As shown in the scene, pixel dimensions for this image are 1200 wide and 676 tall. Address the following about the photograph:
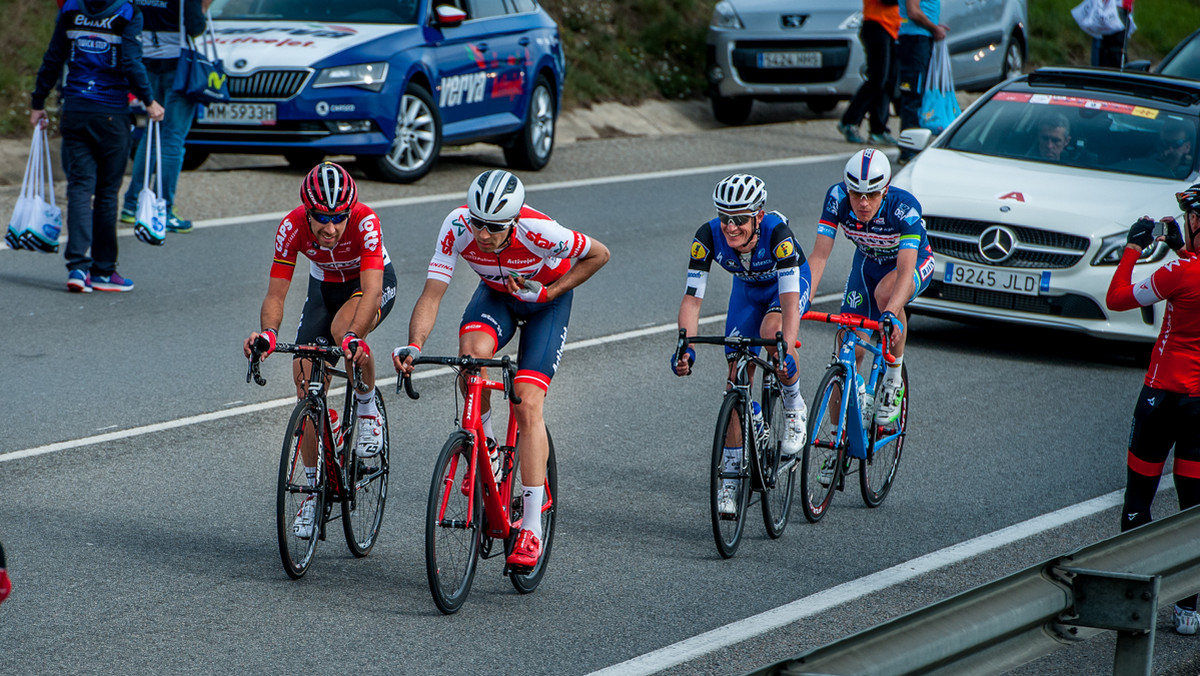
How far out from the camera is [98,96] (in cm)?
1042

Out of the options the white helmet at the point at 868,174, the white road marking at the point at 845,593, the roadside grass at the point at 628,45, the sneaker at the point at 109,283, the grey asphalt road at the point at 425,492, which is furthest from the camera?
the roadside grass at the point at 628,45

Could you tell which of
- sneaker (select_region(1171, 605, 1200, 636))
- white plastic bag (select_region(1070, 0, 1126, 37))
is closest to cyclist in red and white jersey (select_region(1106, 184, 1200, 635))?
sneaker (select_region(1171, 605, 1200, 636))

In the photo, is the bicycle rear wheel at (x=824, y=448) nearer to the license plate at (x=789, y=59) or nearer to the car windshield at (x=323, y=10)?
the car windshield at (x=323, y=10)

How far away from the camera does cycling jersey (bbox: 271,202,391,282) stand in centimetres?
632

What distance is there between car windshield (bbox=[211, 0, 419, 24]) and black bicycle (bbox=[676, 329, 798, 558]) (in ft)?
29.9

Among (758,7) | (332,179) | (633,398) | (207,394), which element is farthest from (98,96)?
(758,7)

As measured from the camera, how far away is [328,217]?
6.13 m

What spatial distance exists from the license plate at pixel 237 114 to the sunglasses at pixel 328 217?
802 centimetres

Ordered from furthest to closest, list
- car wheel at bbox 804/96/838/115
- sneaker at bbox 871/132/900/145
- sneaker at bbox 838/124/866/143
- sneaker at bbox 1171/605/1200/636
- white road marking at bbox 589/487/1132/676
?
car wheel at bbox 804/96/838/115 → sneaker at bbox 871/132/900/145 → sneaker at bbox 838/124/866/143 → sneaker at bbox 1171/605/1200/636 → white road marking at bbox 589/487/1132/676

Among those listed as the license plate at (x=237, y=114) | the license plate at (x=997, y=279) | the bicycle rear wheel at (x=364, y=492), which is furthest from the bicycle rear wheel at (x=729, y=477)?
the license plate at (x=237, y=114)

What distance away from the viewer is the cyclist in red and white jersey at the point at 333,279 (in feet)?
19.9

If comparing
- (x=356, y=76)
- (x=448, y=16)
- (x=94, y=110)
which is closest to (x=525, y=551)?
(x=94, y=110)

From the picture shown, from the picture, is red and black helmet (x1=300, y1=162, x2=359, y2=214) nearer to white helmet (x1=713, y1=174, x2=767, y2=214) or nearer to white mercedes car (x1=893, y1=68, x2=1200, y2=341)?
white helmet (x1=713, y1=174, x2=767, y2=214)

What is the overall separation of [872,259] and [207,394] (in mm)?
3842
